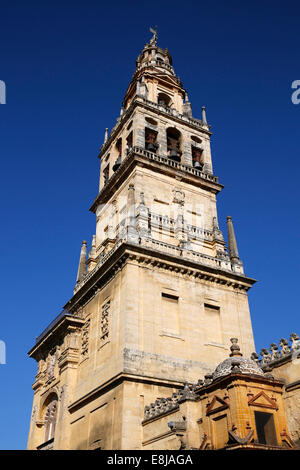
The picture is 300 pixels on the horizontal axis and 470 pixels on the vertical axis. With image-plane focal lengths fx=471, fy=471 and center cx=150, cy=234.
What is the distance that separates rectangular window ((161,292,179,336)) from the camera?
25.5 metres

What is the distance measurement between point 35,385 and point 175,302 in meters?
13.2

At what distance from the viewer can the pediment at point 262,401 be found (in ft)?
52.7

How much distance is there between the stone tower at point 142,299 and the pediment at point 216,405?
553 centimetres

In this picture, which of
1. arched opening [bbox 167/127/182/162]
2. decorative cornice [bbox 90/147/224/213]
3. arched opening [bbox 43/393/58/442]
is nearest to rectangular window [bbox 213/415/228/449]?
arched opening [bbox 43/393/58/442]

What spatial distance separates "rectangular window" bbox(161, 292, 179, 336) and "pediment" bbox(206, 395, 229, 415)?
26.7 feet

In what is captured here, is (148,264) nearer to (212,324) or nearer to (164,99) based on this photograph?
(212,324)

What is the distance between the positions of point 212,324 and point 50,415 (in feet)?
40.4

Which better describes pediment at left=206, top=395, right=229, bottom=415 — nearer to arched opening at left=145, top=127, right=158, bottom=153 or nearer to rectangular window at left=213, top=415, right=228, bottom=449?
rectangular window at left=213, top=415, right=228, bottom=449

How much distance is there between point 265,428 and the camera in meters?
16.3

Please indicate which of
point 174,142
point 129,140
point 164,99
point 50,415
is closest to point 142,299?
point 50,415

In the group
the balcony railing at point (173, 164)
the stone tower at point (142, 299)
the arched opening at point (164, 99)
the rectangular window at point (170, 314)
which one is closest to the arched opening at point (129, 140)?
the stone tower at point (142, 299)

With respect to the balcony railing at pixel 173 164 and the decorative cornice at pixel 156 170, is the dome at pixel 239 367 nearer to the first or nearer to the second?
the decorative cornice at pixel 156 170

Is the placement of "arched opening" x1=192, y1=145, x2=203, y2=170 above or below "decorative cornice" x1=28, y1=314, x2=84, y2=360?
above
